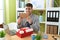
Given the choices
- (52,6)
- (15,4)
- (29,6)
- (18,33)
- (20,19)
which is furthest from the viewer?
(15,4)

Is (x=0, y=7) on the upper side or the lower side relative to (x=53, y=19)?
upper

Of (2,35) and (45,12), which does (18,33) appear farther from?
(45,12)

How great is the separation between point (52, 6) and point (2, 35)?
162 centimetres

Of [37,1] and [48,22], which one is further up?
[37,1]

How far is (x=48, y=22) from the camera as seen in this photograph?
280 centimetres

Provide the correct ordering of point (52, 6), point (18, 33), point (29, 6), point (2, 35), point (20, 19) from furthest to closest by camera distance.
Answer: point (52, 6), point (29, 6), point (20, 19), point (18, 33), point (2, 35)

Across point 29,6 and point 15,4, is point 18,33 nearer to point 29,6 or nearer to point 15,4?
point 29,6

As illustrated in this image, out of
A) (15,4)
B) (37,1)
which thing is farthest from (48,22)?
(15,4)

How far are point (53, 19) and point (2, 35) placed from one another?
158cm

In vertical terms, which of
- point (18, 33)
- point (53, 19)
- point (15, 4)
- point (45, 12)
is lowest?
point (18, 33)

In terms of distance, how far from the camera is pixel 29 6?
2.53 m

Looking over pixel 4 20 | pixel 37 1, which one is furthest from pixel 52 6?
pixel 4 20

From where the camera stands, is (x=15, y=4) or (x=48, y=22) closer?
(x=48, y=22)

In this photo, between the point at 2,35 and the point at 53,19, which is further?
the point at 53,19
